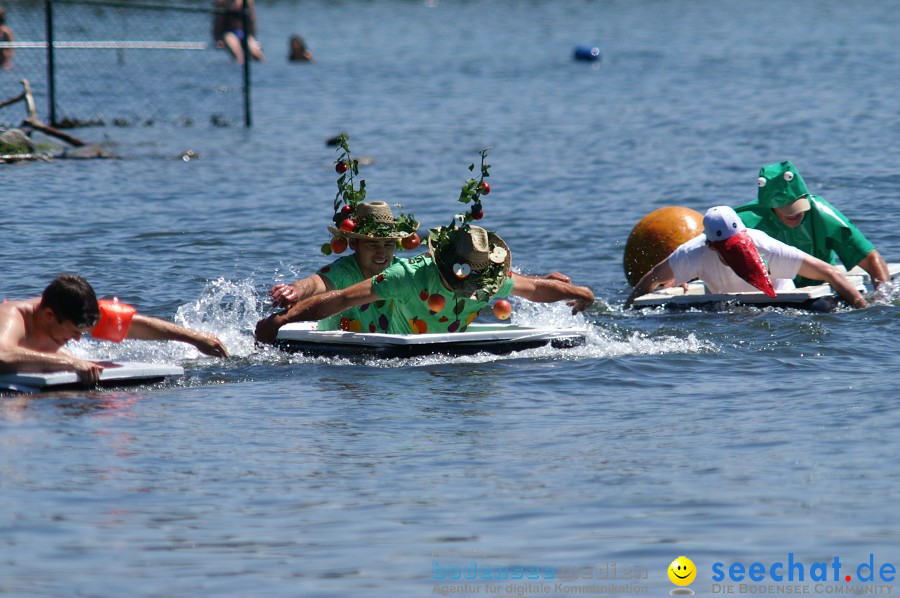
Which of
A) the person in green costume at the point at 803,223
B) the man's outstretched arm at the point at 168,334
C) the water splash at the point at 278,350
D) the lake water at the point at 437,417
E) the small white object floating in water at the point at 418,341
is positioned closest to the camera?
the lake water at the point at 437,417

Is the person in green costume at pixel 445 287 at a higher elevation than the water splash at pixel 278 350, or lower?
higher

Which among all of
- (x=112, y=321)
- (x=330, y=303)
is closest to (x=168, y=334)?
(x=112, y=321)

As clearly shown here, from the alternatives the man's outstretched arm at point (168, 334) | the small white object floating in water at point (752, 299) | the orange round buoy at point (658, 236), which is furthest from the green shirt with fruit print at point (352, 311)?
the orange round buoy at point (658, 236)

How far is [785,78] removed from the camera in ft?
116

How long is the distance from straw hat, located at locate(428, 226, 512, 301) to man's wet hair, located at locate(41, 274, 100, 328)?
92.9 inches

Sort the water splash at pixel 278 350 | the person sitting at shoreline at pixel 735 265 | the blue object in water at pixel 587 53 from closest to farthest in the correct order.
Result: the water splash at pixel 278 350 < the person sitting at shoreline at pixel 735 265 < the blue object in water at pixel 587 53

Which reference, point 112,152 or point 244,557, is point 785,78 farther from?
point 244,557

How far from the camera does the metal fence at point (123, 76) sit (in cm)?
2544

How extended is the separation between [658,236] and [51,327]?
20.3 ft

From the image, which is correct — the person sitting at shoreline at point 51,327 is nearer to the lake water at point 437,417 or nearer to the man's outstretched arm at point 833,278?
the lake water at point 437,417

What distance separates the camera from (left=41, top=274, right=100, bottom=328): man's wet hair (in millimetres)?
9727

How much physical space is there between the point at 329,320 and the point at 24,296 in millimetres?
4000

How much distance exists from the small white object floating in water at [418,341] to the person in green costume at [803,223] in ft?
10.3

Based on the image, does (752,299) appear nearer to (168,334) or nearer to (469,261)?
(469,261)
